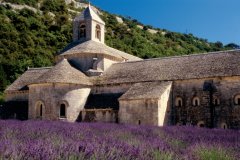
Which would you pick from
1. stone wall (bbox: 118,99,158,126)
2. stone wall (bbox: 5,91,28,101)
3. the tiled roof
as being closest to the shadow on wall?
stone wall (bbox: 5,91,28,101)

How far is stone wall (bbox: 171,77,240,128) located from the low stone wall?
441 centimetres

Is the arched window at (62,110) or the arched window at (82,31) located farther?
the arched window at (82,31)

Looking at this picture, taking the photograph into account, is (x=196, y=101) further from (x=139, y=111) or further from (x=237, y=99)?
(x=139, y=111)

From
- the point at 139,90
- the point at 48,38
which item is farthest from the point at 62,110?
the point at 48,38

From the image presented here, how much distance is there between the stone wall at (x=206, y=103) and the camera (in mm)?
27375

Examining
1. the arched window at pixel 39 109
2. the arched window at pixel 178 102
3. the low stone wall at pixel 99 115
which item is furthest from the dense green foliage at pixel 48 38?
the arched window at pixel 178 102

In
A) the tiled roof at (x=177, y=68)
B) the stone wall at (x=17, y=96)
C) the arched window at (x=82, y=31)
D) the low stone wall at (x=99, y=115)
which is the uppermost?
the arched window at (x=82, y=31)

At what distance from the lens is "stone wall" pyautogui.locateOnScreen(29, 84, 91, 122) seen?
30406 mm

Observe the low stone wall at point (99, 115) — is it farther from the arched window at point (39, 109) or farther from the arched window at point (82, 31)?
the arched window at point (82, 31)

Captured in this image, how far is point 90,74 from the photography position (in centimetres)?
3403

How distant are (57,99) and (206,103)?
11.0 metres

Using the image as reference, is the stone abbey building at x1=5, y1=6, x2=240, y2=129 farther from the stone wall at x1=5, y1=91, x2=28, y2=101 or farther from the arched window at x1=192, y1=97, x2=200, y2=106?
the stone wall at x1=5, y1=91, x2=28, y2=101

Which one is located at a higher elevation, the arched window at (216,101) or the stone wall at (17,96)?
the stone wall at (17,96)

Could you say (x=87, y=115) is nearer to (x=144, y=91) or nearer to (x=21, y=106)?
(x=144, y=91)
